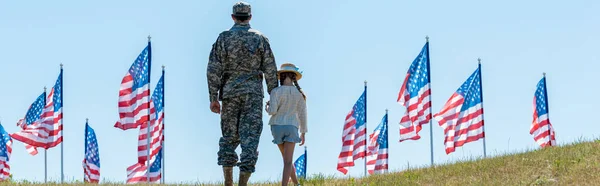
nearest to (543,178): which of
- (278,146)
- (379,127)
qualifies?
(278,146)

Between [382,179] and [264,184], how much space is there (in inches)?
65.9

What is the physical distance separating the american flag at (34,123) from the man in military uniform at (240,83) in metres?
27.3

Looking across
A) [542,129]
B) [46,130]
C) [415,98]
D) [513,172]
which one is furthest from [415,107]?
[513,172]


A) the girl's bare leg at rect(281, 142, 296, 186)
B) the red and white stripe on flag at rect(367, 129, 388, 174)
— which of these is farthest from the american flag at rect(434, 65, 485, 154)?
the girl's bare leg at rect(281, 142, 296, 186)

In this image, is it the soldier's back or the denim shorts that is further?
the denim shorts

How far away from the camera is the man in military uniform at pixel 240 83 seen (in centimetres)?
1400

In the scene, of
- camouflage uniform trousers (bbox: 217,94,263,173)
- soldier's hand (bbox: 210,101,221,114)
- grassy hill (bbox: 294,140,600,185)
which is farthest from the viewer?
grassy hill (bbox: 294,140,600,185)

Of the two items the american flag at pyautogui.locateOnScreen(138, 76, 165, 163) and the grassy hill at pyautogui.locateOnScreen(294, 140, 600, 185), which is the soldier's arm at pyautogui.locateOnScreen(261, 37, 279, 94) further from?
the american flag at pyautogui.locateOnScreen(138, 76, 165, 163)

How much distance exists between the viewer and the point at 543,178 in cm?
1516

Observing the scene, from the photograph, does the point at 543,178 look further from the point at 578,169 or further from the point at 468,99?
the point at 468,99

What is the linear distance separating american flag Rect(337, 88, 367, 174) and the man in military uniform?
32454mm

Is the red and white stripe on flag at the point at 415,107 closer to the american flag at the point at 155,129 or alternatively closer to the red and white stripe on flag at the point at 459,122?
the red and white stripe on flag at the point at 459,122

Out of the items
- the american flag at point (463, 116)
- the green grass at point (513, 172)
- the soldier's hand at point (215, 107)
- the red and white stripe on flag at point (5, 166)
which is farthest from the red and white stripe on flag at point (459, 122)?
the soldier's hand at point (215, 107)

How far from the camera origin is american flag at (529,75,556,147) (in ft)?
141
